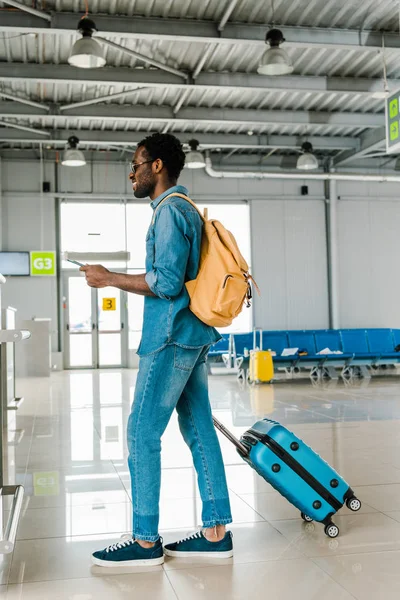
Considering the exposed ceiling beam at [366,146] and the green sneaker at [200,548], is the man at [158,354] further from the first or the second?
the exposed ceiling beam at [366,146]

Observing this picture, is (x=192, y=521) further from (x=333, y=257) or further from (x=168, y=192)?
(x=333, y=257)

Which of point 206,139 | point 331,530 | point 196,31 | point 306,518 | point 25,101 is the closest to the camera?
point 331,530

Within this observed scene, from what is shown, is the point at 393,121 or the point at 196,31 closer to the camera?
the point at 393,121

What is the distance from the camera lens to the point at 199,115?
14.5 meters

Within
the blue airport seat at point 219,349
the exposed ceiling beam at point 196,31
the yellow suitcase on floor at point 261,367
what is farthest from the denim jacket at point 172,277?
the blue airport seat at point 219,349

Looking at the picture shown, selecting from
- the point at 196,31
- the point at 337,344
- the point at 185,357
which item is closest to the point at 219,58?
the point at 196,31

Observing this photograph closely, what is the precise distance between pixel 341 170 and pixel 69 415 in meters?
13.7

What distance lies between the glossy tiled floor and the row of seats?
5968mm

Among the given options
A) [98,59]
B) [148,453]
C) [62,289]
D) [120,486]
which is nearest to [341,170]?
[62,289]

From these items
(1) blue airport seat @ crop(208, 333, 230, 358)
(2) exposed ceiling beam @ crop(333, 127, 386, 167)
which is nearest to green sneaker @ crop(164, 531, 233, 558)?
(1) blue airport seat @ crop(208, 333, 230, 358)

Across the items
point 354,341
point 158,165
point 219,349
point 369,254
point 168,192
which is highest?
point 369,254

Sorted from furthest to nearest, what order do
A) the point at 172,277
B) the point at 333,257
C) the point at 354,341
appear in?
1. the point at 333,257
2. the point at 354,341
3. the point at 172,277

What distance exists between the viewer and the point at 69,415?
316 inches

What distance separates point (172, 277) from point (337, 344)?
12.6m
